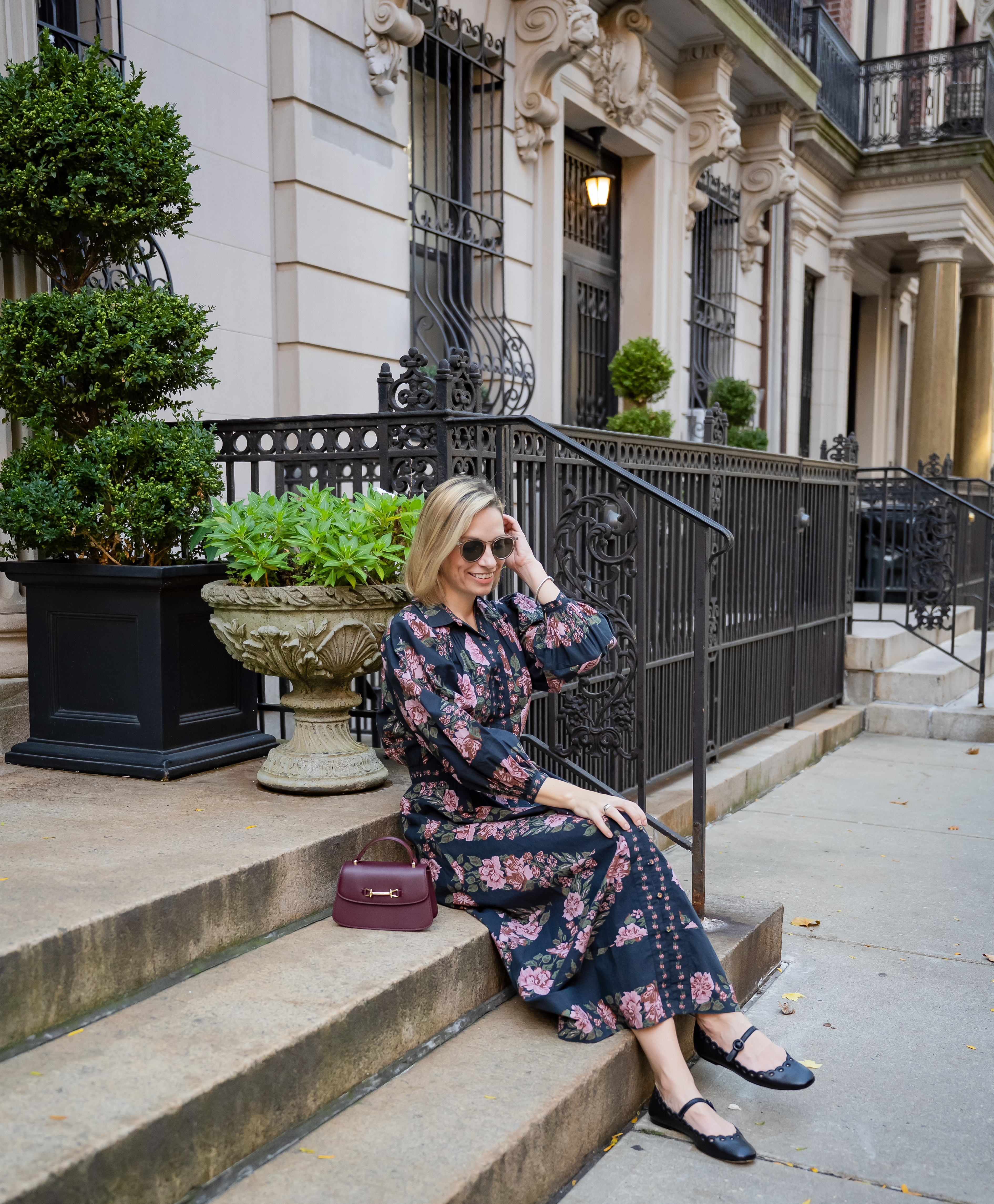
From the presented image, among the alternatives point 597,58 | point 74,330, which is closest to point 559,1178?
point 74,330

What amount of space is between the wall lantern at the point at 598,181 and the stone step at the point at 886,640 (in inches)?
167

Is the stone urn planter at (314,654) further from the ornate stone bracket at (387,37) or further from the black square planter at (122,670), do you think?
the ornate stone bracket at (387,37)

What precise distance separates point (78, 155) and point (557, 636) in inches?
89.8

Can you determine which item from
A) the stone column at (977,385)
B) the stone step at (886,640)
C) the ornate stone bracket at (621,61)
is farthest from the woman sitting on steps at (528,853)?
the stone column at (977,385)

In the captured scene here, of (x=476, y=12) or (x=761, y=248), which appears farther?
(x=761, y=248)

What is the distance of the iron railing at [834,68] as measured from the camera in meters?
14.7

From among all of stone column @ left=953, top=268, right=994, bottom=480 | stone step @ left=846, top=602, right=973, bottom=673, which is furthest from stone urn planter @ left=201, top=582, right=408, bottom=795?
stone column @ left=953, top=268, right=994, bottom=480

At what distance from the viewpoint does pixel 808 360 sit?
53.9 feet

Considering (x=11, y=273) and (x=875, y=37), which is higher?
(x=875, y=37)

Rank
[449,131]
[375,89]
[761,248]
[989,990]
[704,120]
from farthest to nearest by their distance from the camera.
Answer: [761,248], [704,120], [449,131], [375,89], [989,990]

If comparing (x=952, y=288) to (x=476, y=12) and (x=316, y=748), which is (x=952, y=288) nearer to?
(x=476, y=12)

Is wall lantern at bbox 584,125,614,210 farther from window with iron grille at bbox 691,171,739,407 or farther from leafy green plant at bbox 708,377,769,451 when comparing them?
leafy green plant at bbox 708,377,769,451

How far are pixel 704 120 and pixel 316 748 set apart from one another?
929cm

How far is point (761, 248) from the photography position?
13211 mm
